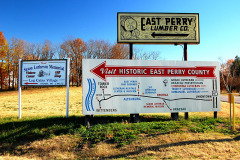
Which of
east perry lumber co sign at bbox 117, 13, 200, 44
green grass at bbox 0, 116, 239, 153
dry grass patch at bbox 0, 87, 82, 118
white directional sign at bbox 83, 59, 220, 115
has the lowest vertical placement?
dry grass patch at bbox 0, 87, 82, 118

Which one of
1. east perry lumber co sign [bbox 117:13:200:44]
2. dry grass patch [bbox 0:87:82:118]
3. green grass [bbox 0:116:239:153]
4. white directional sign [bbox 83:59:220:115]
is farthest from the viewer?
dry grass patch [bbox 0:87:82:118]

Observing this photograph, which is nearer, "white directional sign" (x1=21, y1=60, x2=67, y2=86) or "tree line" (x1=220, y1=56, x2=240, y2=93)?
"white directional sign" (x1=21, y1=60, x2=67, y2=86)

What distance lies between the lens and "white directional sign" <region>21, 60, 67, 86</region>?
8.14 meters

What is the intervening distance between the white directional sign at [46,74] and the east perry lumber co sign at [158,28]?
3356 millimetres

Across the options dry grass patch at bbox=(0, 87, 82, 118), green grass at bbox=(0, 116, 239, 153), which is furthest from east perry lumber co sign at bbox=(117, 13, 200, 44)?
dry grass patch at bbox=(0, 87, 82, 118)

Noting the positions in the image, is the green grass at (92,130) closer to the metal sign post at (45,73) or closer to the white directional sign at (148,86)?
the white directional sign at (148,86)

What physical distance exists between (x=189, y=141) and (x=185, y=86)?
2.91 metres

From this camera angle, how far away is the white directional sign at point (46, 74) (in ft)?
26.7

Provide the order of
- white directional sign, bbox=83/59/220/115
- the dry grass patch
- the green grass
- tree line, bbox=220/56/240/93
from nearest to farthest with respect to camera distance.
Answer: the green grass
white directional sign, bbox=83/59/220/115
the dry grass patch
tree line, bbox=220/56/240/93

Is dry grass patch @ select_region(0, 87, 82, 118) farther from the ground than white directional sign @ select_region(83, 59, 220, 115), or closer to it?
closer to it

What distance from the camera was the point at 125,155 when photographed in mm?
4867

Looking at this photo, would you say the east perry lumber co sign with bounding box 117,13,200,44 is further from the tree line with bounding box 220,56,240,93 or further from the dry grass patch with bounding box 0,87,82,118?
the tree line with bounding box 220,56,240,93

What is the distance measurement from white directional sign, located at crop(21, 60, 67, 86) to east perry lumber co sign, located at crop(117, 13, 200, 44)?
336 cm

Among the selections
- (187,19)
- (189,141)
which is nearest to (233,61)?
(187,19)
